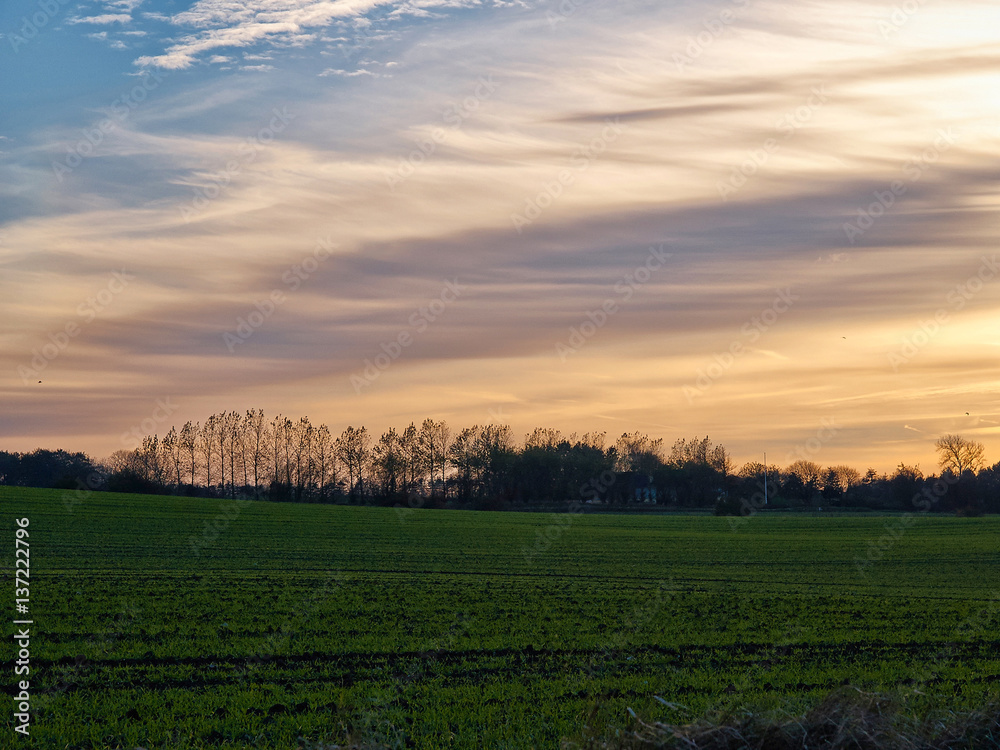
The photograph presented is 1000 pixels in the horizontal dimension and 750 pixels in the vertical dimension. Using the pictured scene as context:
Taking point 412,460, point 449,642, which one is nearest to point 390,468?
point 412,460

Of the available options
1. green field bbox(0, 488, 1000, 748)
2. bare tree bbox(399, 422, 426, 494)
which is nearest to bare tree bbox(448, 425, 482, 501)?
bare tree bbox(399, 422, 426, 494)

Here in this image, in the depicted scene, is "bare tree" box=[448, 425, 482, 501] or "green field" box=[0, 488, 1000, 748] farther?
"bare tree" box=[448, 425, 482, 501]

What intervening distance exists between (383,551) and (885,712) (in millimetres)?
36029

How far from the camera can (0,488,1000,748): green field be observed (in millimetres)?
10477

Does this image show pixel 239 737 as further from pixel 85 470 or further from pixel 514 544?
pixel 85 470

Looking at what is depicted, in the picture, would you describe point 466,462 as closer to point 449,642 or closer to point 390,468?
point 390,468

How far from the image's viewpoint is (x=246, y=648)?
1495 centimetres

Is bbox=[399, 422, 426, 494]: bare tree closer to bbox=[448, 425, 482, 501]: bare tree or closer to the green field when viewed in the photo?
bbox=[448, 425, 482, 501]: bare tree

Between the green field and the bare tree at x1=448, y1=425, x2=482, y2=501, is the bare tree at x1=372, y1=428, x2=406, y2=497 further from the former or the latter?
the green field

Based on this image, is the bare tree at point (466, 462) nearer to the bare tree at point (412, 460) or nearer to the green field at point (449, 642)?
the bare tree at point (412, 460)

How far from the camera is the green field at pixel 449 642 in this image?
10477 mm

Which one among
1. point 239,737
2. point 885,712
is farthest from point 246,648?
point 885,712

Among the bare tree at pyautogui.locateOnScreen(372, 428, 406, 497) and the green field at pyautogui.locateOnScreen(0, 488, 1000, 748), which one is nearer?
the green field at pyautogui.locateOnScreen(0, 488, 1000, 748)

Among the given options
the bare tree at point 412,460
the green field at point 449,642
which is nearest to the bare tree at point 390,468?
the bare tree at point 412,460
